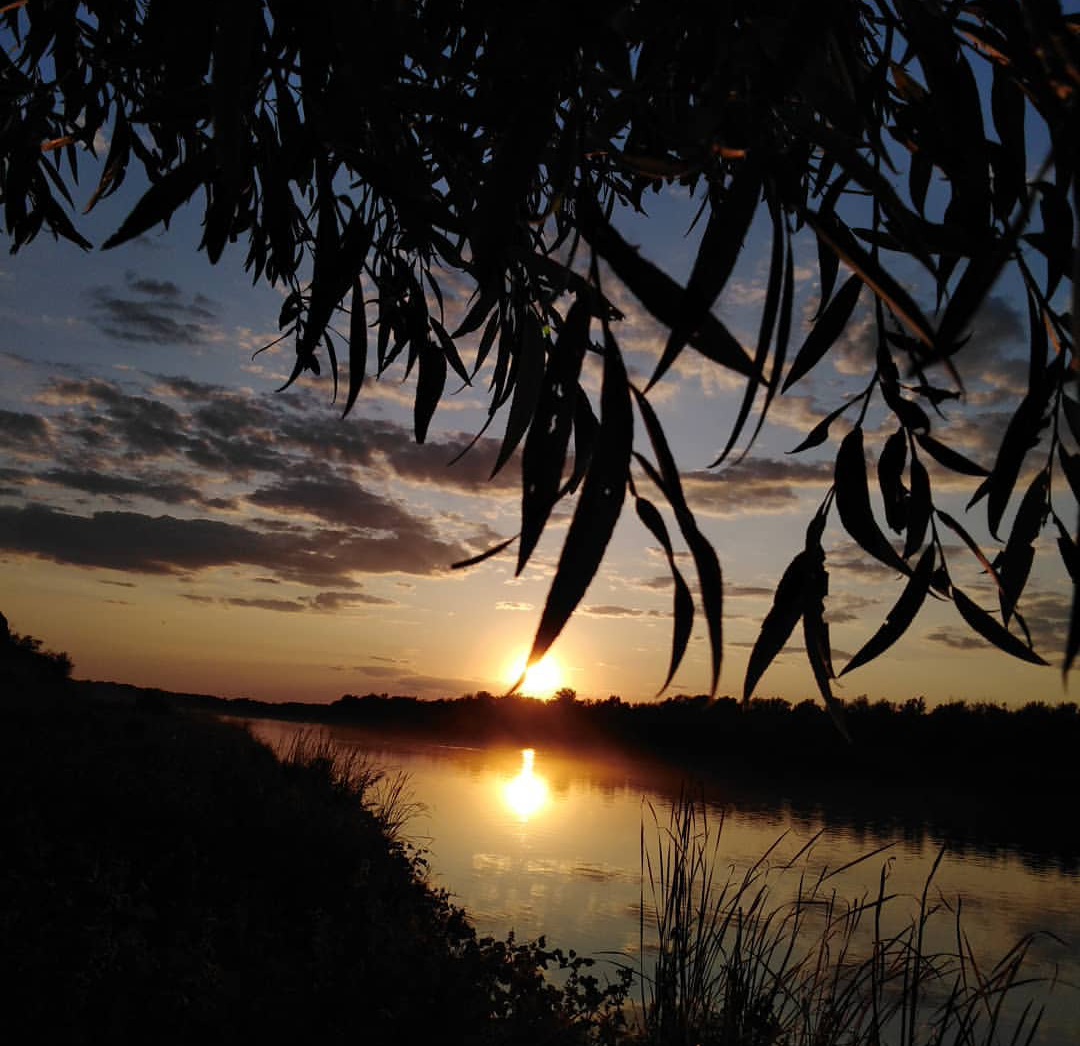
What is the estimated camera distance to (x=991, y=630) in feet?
4.53

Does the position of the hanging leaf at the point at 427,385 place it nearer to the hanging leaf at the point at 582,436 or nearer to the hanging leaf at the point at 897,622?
the hanging leaf at the point at 582,436

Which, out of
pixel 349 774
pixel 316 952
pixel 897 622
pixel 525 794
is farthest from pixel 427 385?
pixel 525 794

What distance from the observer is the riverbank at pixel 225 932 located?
276 cm

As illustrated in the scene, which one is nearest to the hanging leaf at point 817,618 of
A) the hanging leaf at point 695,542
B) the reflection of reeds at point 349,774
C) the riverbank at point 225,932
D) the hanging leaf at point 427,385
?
the hanging leaf at point 695,542

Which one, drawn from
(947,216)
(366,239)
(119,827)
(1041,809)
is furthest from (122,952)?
(1041,809)

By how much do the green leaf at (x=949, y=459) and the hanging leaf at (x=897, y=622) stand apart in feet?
0.67

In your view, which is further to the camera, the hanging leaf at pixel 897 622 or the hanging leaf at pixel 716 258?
the hanging leaf at pixel 897 622

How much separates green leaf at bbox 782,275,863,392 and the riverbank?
7.51ft

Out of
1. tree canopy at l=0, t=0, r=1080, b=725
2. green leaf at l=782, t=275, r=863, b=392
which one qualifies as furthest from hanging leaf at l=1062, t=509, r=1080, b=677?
green leaf at l=782, t=275, r=863, b=392

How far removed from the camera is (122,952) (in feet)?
10.3

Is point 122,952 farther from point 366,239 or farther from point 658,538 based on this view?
point 658,538

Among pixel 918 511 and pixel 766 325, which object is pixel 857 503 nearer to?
pixel 918 511

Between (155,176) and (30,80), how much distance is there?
707mm

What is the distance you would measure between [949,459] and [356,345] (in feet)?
3.38
